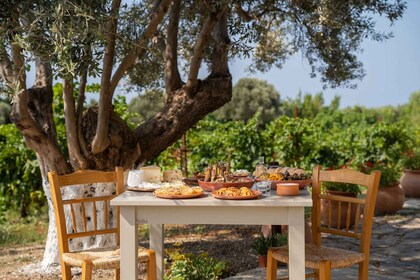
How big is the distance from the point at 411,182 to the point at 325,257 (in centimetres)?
642

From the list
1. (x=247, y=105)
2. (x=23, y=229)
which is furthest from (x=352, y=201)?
(x=247, y=105)

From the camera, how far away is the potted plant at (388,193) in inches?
301

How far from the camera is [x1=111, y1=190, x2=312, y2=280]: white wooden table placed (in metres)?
3.13

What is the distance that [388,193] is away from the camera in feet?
25.4

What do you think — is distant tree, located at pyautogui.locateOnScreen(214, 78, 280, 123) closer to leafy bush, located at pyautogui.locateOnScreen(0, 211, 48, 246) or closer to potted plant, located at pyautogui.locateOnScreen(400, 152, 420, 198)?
potted plant, located at pyautogui.locateOnScreen(400, 152, 420, 198)

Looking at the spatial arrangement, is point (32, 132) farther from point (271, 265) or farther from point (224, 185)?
point (271, 265)

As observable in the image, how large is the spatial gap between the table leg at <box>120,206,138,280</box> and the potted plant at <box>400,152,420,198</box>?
7079 millimetres

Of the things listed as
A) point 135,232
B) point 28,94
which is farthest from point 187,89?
point 135,232

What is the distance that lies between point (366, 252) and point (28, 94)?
3.40 meters

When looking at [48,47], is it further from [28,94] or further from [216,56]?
[216,56]

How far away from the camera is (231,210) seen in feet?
10.4

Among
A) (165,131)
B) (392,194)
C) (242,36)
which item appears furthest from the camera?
(392,194)

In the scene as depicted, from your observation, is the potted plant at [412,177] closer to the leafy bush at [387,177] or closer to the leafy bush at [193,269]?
the leafy bush at [387,177]

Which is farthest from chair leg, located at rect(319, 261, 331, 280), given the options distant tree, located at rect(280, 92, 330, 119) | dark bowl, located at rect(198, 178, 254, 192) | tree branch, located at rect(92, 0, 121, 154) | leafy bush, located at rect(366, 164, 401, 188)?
distant tree, located at rect(280, 92, 330, 119)
